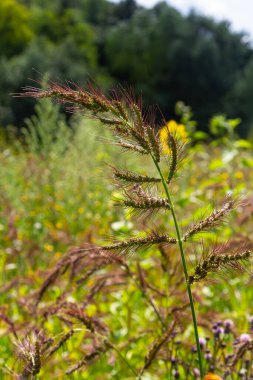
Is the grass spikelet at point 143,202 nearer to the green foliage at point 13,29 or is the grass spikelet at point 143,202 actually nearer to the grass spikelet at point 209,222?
the grass spikelet at point 209,222

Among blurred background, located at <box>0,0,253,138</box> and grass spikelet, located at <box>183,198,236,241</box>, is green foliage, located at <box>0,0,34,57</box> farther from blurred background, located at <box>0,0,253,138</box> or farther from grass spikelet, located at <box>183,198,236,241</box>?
grass spikelet, located at <box>183,198,236,241</box>

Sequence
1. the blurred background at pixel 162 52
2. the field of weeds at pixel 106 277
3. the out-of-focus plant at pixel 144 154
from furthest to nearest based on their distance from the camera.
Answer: the blurred background at pixel 162 52 → the field of weeds at pixel 106 277 → the out-of-focus plant at pixel 144 154

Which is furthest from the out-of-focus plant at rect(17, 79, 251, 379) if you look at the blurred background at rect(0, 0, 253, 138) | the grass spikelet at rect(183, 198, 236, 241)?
the blurred background at rect(0, 0, 253, 138)

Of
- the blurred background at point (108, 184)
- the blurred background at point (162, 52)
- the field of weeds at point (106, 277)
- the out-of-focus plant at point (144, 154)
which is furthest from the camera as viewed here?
the blurred background at point (162, 52)

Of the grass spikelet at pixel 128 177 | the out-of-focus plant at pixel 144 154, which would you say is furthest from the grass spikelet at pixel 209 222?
the grass spikelet at pixel 128 177

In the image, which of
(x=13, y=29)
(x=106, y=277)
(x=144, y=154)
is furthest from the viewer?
(x=13, y=29)

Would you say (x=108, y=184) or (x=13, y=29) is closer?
(x=108, y=184)

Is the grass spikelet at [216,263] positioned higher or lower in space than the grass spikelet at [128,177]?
lower

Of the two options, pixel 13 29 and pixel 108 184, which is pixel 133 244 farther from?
pixel 13 29

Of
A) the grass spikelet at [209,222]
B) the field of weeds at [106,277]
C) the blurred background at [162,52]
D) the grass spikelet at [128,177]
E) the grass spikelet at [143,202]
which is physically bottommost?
the blurred background at [162,52]

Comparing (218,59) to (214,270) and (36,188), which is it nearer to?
(36,188)

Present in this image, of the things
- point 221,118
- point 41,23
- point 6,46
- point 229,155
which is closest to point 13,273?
point 229,155

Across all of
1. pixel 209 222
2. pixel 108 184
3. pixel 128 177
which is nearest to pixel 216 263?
pixel 209 222

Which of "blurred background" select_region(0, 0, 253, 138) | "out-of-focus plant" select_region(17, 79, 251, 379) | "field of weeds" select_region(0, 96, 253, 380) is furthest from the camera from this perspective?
"blurred background" select_region(0, 0, 253, 138)
